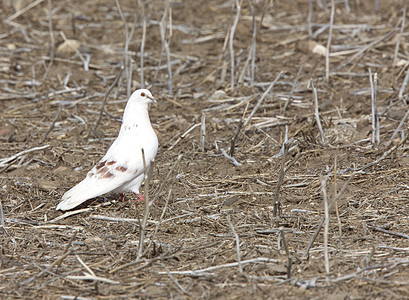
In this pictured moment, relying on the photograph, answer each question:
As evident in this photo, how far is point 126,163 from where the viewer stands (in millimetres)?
5297

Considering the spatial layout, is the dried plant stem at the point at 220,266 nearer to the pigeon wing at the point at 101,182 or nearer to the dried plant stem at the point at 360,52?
the pigeon wing at the point at 101,182

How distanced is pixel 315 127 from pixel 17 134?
3253mm

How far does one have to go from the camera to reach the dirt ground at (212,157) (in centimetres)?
402

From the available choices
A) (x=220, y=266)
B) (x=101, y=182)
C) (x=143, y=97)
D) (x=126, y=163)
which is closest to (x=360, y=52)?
(x=143, y=97)

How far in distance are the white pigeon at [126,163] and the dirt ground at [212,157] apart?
156 millimetres

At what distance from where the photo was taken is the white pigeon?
5.15 m

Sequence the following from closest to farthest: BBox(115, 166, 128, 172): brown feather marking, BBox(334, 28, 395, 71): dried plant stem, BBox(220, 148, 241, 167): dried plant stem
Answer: BBox(115, 166, 128, 172): brown feather marking, BBox(220, 148, 241, 167): dried plant stem, BBox(334, 28, 395, 71): dried plant stem

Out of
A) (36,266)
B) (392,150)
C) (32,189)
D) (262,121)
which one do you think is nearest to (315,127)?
(262,121)

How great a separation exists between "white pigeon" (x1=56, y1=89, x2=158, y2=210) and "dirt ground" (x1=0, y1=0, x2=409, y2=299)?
156mm

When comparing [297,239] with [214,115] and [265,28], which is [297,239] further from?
[265,28]

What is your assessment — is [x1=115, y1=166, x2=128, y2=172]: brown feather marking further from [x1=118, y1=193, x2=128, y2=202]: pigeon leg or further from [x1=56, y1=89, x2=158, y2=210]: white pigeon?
[x1=118, y1=193, x2=128, y2=202]: pigeon leg

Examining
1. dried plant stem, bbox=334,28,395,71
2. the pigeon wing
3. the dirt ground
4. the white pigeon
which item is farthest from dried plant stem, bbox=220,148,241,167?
dried plant stem, bbox=334,28,395,71

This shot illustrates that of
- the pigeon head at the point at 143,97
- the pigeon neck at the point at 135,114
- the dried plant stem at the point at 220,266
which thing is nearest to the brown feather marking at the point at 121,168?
the pigeon neck at the point at 135,114

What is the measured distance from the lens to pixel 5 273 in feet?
13.7
